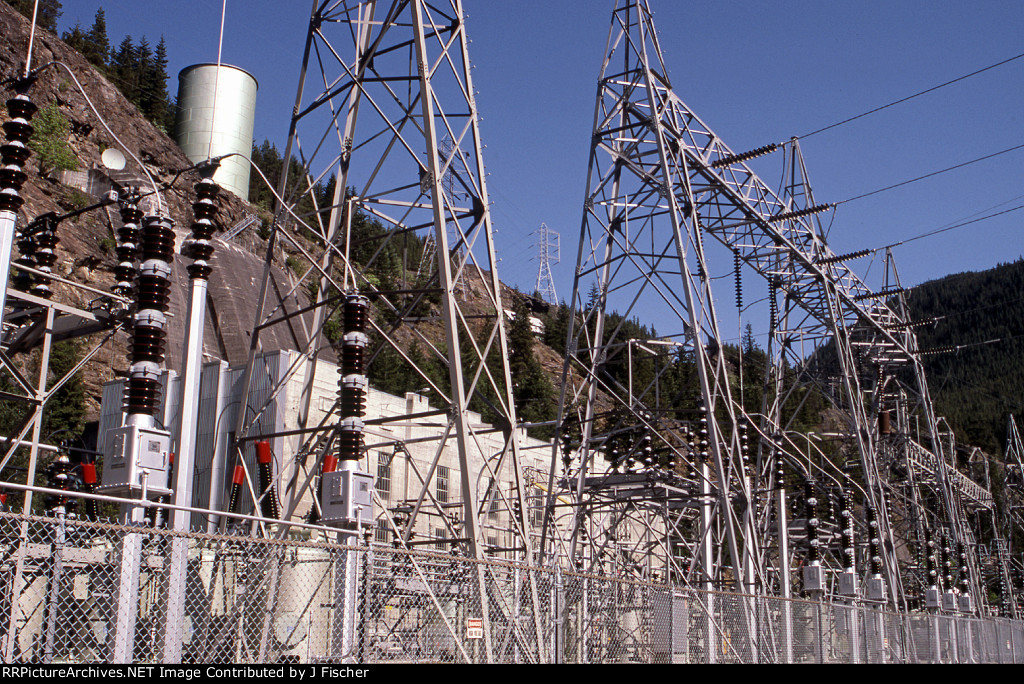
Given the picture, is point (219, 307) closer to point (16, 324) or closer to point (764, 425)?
point (764, 425)

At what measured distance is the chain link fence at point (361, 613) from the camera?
763cm

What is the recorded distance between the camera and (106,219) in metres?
62.6

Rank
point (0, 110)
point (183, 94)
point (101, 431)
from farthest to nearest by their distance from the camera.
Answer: point (183, 94) < point (0, 110) < point (101, 431)

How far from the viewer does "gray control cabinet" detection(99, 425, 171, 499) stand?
8992 mm

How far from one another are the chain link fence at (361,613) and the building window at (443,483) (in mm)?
22426

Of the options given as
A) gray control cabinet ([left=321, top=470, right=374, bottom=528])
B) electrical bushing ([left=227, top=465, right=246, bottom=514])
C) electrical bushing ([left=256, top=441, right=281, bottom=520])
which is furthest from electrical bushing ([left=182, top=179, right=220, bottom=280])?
electrical bushing ([left=227, top=465, right=246, bottom=514])

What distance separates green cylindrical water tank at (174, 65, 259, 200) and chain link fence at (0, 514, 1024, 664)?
6996 cm

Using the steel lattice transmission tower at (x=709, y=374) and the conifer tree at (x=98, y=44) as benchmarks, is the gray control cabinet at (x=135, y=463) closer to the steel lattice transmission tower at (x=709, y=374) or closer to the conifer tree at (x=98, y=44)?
the steel lattice transmission tower at (x=709, y=374)

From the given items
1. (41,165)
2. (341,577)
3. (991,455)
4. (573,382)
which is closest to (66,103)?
(41,165)

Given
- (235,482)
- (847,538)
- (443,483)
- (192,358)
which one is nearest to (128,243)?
(192,358)

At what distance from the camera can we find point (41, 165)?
60.5 metres

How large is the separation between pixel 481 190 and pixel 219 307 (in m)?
39.8

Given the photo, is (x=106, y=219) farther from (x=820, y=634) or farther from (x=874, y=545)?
(x=820, y=634)

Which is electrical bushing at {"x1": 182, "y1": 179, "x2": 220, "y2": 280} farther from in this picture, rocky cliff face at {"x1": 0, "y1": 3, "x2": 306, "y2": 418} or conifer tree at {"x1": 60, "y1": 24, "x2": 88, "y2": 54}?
conifer tree at {"x1": 60, "y1": 24, "x2": 88, "y2": 54}
